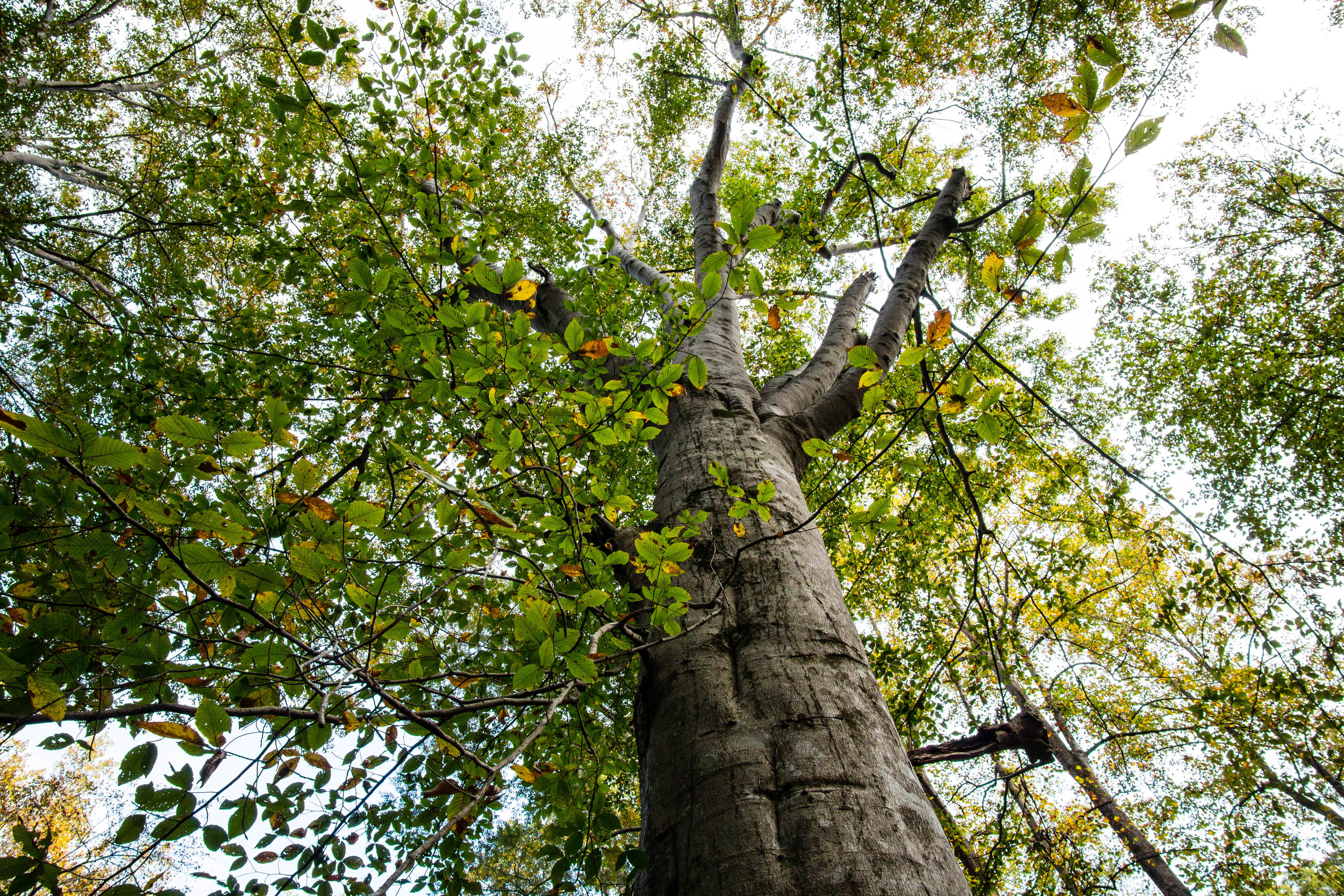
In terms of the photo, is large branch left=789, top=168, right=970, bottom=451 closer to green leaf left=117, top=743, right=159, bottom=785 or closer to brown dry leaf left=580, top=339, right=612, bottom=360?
brown dry leaf left=580, top=339, right=612, bottom=360

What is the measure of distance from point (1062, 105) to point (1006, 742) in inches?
88.0

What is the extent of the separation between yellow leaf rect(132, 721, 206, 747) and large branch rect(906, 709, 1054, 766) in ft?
7.29

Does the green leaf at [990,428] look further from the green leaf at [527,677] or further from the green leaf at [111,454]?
the green leaf at [111,454]

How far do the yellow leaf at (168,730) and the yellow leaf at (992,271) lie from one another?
1.48 metres

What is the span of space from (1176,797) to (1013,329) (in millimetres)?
6884

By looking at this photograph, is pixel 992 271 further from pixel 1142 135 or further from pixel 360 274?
pixel 360 274

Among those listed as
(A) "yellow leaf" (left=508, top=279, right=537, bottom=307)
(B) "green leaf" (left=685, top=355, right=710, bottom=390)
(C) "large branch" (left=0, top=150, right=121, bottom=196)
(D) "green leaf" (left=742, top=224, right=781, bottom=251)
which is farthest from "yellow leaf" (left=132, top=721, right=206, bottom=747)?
(C) "large branch" (left=0, top=150, right=121, bottom=196)

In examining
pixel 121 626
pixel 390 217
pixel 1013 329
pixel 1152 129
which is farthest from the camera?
pixel 1013 329

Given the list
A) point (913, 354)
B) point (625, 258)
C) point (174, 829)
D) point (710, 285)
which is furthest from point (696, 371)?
point (625, 258)

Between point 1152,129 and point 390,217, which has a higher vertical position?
point 390,217

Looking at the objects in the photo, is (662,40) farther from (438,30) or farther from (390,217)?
(438,30)

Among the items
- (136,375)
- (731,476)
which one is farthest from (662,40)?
(731,476)

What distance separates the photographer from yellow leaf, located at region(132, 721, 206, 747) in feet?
2.56

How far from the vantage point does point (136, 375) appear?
161 inches
